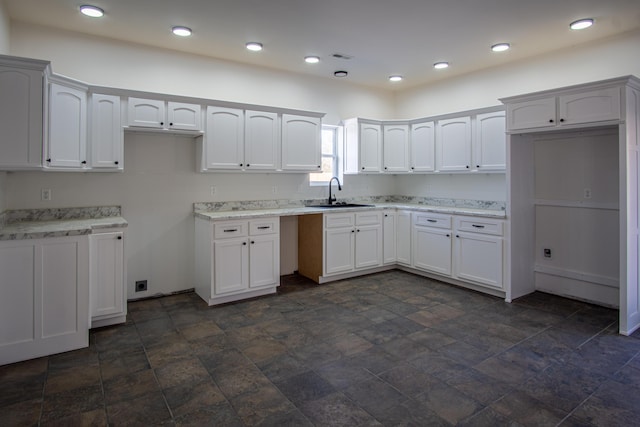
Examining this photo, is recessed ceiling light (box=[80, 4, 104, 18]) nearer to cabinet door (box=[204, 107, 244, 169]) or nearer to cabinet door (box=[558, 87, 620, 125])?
cabinet door (box=[204, 107, 244, 169])

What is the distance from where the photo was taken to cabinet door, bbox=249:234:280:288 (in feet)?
13.6

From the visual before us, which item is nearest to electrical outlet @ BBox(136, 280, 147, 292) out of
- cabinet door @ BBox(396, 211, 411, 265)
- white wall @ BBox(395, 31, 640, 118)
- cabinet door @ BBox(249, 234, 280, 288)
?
cabinet door @ BBox(249, 234, 280, 288)

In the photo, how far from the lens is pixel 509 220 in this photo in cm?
404

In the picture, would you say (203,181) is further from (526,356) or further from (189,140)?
(526,356)

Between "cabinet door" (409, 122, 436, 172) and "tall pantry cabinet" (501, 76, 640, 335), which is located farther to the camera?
"cabinet door" (409, 122, 436, 172)

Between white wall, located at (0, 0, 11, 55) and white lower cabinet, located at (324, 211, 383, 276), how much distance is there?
10.9ft

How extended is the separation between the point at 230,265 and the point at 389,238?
2249 millimetres

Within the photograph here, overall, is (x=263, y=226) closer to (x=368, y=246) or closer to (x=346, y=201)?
(x=368, y=246)

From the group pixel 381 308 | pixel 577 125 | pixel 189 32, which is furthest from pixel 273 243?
pixel 577 125

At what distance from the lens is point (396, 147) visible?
5484 millimetres

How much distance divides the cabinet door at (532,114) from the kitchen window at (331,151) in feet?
7.61

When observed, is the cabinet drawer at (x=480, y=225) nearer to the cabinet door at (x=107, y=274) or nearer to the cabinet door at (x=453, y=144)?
the cabinet door at (x=453, y=144)

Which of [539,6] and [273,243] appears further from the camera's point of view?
[273,243]

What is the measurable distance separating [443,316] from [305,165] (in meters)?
2.37
